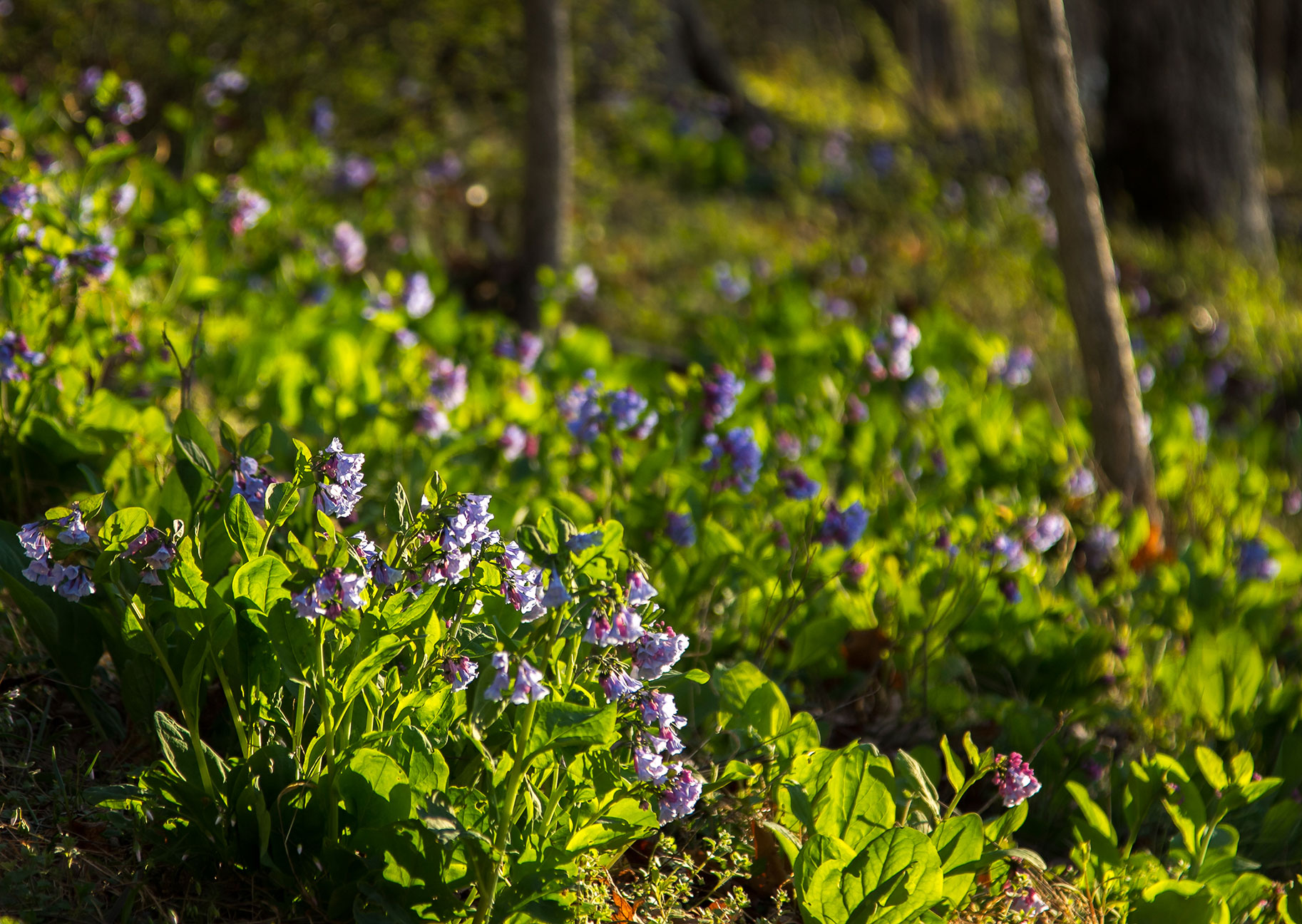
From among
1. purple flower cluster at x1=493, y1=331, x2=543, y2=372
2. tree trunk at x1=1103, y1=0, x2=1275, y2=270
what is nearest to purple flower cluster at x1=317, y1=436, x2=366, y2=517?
purple flower cluster at x1=493, y1=331, x2=543, y2=372

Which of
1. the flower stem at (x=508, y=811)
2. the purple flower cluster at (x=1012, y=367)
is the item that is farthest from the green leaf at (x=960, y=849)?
the purple flower cluster at (x=1012, y=367)

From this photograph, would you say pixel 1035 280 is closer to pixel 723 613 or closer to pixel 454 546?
pixel 723 613

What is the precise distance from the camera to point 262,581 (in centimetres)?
145

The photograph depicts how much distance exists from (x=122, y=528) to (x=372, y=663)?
1.20 feet

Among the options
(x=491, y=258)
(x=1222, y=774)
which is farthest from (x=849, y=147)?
(x=1222, y=774)

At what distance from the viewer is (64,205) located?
260 cm

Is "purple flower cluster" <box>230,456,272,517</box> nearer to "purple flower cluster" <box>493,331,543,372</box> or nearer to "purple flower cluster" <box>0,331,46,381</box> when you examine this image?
"purple flower cluster" <box>0,331,46,381</box>

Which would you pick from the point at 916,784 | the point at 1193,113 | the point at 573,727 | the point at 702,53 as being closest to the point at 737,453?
the point at 916,784

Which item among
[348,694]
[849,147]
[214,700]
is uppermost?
[348,694]

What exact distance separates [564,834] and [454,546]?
16.5 inches

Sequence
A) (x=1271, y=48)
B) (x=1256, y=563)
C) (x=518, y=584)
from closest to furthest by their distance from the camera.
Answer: (x=518, y=584) → (x=1256, y=563) → (x=1271, y=48)

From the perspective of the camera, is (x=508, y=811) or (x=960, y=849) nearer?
(x=508, y=811)

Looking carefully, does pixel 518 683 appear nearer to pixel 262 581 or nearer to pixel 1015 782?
pixel 262 581

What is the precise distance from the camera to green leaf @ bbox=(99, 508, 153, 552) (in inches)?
54.6
